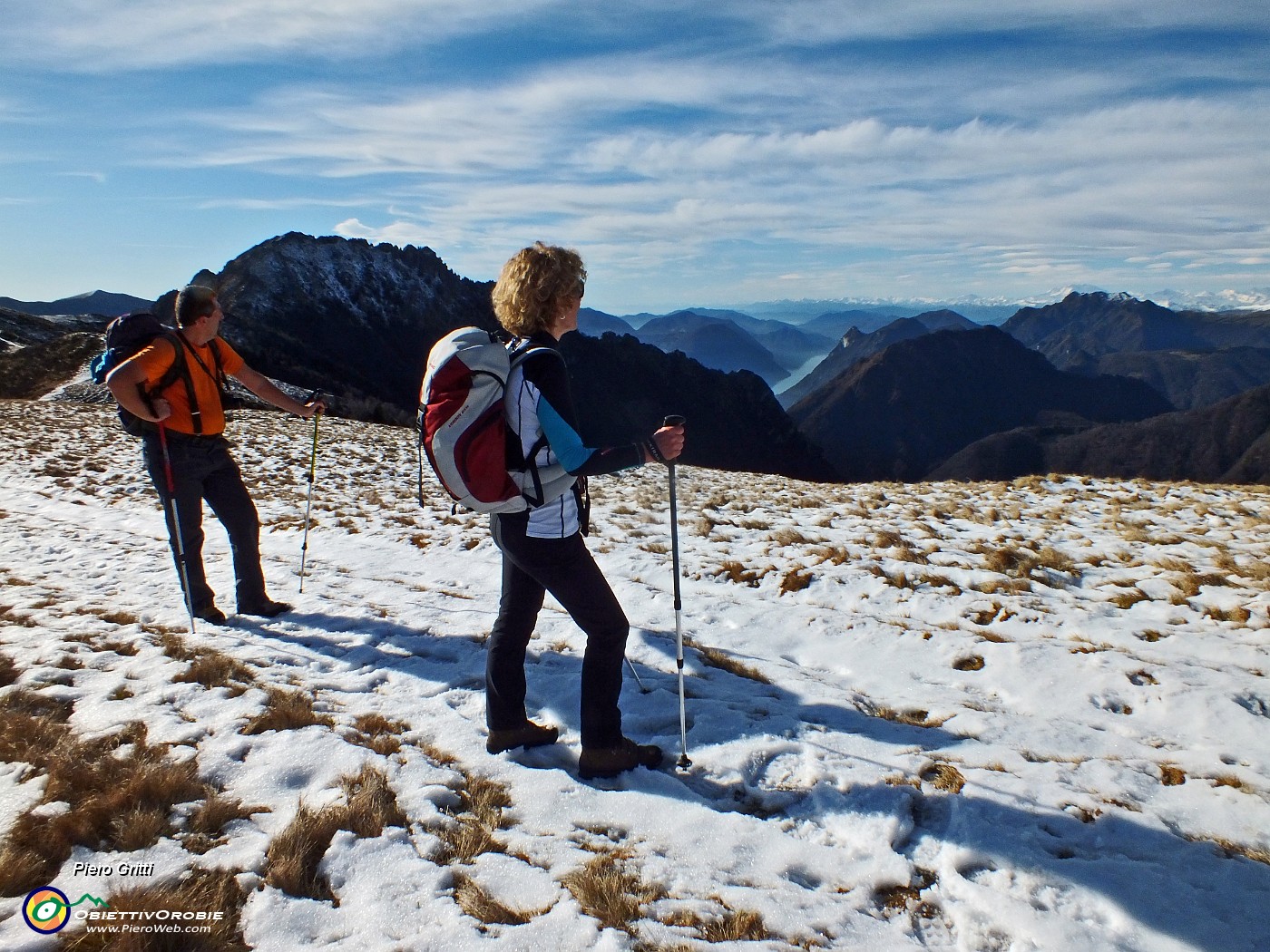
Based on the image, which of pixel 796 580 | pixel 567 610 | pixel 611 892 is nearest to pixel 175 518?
pixel 567 610

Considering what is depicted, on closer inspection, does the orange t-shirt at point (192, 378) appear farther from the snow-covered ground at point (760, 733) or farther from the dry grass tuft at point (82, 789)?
the dry grass tuft at point (82, 789)

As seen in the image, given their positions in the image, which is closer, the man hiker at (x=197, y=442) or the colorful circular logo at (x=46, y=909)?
the colorful circular logo at (x=46, y=909)

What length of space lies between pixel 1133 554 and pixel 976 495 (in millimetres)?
4905

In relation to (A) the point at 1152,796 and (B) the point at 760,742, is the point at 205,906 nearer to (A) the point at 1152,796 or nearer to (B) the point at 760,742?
(B) the point at 760,742

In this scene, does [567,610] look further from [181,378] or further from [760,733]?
[181,378]

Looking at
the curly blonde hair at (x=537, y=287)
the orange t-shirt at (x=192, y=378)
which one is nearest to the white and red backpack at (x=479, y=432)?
the curly blonde hair at (x=537, y=287)

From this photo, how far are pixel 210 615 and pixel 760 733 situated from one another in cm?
542

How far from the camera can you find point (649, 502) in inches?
507

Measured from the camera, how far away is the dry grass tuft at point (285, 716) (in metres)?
4.37

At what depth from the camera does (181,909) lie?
2686 millimetres

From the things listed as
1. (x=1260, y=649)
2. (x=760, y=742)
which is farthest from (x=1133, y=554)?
(x=760, y=742)

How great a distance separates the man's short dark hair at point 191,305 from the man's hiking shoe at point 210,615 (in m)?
2.72

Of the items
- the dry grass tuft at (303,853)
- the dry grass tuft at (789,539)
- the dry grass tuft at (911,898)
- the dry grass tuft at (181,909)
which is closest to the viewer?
the dry grass tuft at (181,909)

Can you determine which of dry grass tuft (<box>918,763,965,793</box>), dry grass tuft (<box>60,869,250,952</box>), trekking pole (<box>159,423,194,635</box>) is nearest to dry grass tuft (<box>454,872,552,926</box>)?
dry grass tuft (<box>60,869,250,952</box>)
